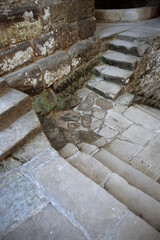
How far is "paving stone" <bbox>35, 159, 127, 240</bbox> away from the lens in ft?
3.68

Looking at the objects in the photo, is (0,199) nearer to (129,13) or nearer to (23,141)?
(23,141)

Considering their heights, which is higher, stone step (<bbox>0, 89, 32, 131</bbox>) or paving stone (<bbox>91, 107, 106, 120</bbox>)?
stone step (<bbox>0, 89, 32, 131</bbox>)

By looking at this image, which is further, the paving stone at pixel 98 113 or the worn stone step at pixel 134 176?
the paving stone at pixel 98 113

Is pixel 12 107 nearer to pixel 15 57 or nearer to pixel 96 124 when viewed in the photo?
pixel 15 57

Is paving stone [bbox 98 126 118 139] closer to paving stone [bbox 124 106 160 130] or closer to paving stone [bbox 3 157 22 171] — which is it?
Answer: paving stone [bbox 124 106 160 130]

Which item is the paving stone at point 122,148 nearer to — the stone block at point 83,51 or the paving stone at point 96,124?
the paving stone at point 96,124

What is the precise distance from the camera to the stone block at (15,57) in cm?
203

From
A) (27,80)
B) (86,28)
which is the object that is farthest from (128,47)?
(27,80)

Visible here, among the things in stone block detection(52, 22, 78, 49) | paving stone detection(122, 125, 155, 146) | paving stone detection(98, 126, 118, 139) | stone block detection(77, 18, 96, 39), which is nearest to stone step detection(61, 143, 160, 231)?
paving stone detection(98, 126, 118, 139)

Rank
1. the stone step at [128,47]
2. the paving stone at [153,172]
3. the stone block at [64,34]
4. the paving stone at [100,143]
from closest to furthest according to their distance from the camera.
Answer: the paving stone at [153,172] → the paving stone at [100,143] → the stone block at [64,34] → the stone step at [128,47]

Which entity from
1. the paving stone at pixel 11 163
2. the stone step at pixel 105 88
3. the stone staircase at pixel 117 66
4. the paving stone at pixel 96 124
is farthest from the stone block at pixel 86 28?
the paving stone at pixel 11 163

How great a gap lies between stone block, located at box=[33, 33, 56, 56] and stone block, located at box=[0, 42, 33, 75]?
0.34ft

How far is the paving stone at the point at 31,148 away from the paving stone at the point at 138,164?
104 cm

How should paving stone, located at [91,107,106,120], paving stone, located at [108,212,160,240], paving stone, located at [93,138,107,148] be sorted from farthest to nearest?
paving stone, located at [91,107,106,120]
paving stone, located at [93,138,107,148]
paving stone, located at [108,212,160,240]
